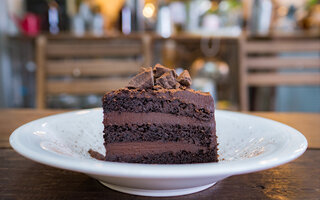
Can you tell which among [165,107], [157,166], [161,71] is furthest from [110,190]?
[161,71]

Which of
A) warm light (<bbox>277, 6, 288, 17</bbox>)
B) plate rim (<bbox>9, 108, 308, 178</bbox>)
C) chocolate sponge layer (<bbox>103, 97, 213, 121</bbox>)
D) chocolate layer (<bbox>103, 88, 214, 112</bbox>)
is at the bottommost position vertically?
plate rim (<bbox>9, 108, 308, 178</bbox>)

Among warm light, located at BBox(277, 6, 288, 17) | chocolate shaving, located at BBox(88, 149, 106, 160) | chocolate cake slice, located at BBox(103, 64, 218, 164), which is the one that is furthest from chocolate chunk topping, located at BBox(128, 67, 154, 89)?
warm light, located at BBox(277, 6, 288, 17)

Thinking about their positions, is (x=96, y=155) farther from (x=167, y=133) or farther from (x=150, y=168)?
(x=150, y=168)

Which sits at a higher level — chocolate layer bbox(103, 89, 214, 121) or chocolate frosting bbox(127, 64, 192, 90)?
chocolate frosting bbox(127, 64, 192, 90)

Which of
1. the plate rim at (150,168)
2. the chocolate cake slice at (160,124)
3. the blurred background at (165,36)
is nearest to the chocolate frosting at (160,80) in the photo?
the chocolate cake slice at (160,124)

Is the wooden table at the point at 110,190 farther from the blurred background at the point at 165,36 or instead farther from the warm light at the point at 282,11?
the warm light at the point at 282,11

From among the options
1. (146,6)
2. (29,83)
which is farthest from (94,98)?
(146,6)

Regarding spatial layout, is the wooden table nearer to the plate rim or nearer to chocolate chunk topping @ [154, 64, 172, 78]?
the plate rim

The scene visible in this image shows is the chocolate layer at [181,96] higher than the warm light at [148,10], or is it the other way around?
the warm light at [148,10]
